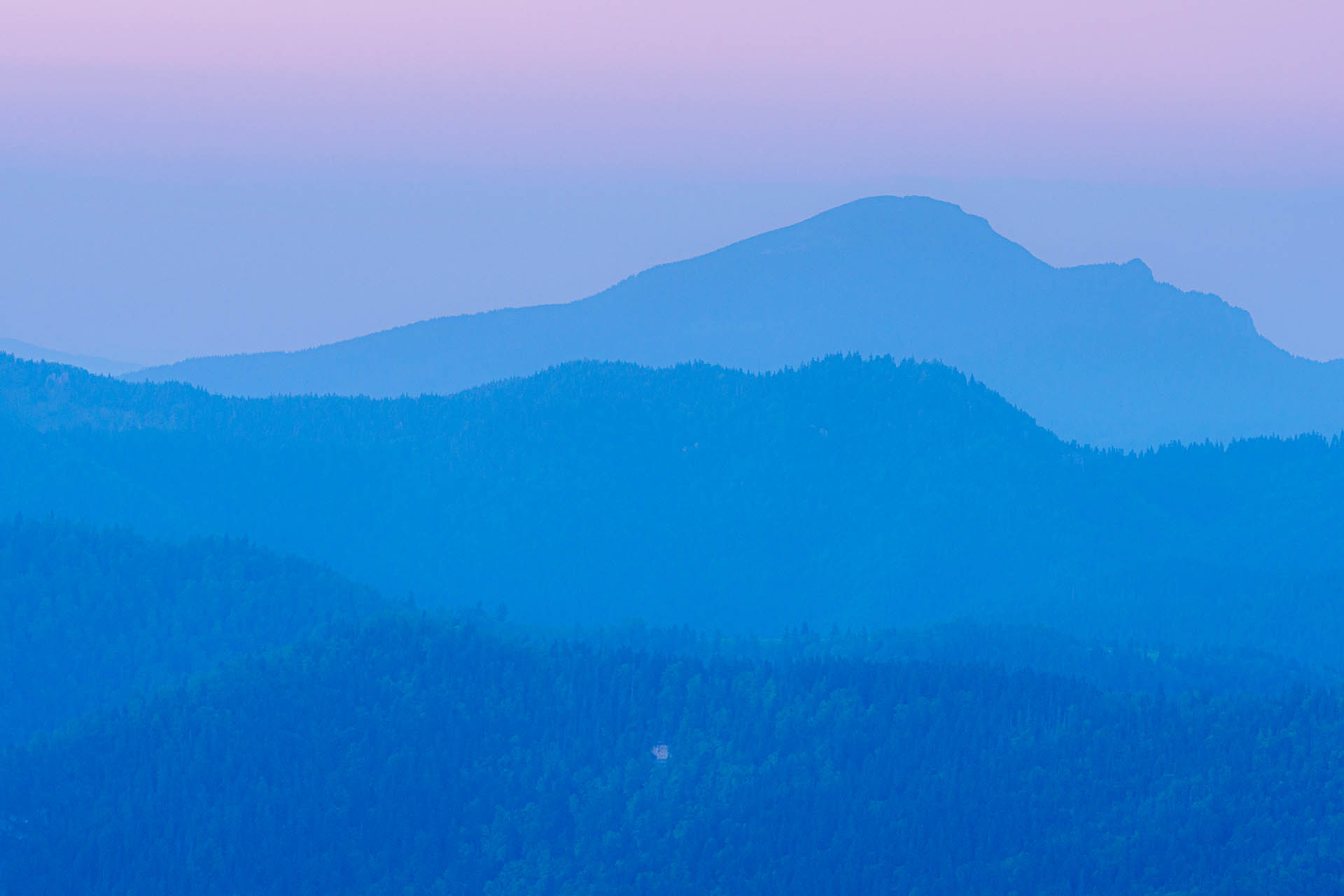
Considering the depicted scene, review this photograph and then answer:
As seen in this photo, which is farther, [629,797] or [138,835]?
[629,797]

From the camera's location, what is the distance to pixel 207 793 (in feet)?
535

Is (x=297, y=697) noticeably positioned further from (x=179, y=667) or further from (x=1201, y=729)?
(x=1201, y=729)

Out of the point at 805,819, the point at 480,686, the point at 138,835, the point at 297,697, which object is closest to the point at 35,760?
the point at 138,835

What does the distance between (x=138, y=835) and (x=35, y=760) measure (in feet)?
34.4

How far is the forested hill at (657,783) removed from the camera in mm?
149625

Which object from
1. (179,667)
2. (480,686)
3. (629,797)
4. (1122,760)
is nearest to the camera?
(1122,760)

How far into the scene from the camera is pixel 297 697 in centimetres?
17188

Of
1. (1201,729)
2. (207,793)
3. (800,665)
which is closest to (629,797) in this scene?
(800,665)

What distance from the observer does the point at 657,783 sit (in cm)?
16962

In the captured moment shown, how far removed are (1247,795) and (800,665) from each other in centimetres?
4432

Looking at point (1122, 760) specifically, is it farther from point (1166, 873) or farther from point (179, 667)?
point (179, 667)

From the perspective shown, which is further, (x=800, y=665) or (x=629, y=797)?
(x=800, y=665)

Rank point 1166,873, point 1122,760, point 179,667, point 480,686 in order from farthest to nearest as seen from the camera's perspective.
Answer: point 179,667
point 480,686
point 1122,760
point 1166,873

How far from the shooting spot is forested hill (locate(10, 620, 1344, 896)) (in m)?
150
